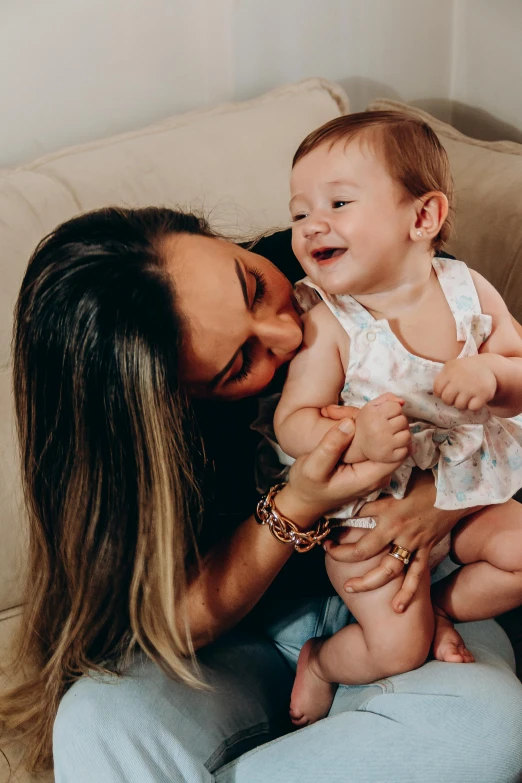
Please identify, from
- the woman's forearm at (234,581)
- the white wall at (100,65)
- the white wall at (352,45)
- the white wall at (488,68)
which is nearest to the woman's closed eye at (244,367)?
the woman's forearm at (234,581)

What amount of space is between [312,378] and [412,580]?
28cm

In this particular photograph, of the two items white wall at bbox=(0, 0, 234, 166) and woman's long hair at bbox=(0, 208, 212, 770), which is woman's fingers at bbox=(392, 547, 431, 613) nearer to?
woman's long hair at bbox=(0, 208, 212, 770)

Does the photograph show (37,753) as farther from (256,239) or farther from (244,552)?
(256,239)

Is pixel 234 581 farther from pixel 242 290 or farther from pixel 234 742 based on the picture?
pixel 242 290

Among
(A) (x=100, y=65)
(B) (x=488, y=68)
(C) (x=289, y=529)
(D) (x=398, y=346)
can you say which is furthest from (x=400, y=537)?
(B) (x=488, y=68)

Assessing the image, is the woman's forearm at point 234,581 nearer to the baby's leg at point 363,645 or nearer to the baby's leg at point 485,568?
the baby's leg at point 363,645

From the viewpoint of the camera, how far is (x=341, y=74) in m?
1.89

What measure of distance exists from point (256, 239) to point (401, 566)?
51 cm

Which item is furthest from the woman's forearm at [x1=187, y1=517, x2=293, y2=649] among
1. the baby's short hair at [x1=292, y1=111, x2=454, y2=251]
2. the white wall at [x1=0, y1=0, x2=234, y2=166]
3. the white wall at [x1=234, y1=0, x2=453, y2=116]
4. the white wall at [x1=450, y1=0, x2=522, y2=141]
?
the white wall at [x1=450, y1=0, x2=522, y2=141]

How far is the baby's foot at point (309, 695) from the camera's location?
1130mm

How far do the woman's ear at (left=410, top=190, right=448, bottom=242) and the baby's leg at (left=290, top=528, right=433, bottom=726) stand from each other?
1.25ft

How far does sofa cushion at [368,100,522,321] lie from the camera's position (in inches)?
55.1

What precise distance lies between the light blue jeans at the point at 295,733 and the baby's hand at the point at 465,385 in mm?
352

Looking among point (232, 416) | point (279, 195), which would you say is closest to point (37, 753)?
point (232, 416)
